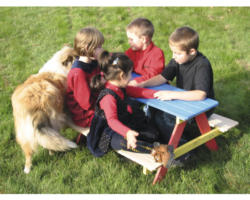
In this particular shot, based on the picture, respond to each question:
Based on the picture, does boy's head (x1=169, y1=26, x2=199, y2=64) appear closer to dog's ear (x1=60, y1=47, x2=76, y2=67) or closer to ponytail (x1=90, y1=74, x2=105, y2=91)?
Result: ponytail (x1=90, y1=74, x2=105, y2=91)

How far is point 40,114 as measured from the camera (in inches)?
119

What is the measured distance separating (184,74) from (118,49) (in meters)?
2.81

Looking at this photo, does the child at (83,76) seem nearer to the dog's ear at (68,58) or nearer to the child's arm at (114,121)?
the dog's ear at (68,58)

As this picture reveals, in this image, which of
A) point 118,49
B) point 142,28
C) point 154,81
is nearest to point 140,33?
point 142,28

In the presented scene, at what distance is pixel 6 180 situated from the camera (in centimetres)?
324

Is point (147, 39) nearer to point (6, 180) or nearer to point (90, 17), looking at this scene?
point (6, 180)

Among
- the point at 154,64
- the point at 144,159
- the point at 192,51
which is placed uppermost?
the point at 192,51

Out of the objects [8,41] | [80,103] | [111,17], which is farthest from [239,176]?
[8,41]

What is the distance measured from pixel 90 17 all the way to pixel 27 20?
1.78m

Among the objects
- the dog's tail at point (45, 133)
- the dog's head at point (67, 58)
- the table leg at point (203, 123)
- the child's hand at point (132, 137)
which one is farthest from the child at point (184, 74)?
the dog's tail at point (45, 133)

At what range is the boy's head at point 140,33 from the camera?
3867 millimetres

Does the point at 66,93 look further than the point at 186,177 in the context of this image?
Yes

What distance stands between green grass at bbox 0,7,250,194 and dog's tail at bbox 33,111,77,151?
43 centimetres

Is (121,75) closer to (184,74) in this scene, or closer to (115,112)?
(115,112)
